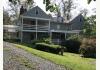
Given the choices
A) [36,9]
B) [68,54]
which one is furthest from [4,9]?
[68,54]

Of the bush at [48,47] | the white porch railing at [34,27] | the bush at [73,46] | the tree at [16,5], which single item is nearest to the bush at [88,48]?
the bush at [73,46]

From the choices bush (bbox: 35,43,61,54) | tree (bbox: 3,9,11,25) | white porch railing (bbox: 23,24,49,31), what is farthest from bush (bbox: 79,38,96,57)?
tree (bbox: 3,9,11,25)

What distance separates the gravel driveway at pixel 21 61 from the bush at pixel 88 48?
0.22 metres

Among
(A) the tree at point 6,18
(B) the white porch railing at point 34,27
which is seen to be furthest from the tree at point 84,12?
(A) the tree at point 6,18

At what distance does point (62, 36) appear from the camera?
1.87m

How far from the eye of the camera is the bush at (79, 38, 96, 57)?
1.82 m

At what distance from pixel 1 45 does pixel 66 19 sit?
0.59 meters

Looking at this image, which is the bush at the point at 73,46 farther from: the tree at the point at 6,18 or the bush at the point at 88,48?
the tree at the point at 6,18

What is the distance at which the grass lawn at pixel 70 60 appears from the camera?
183 cm

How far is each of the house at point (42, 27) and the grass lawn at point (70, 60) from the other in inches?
4.8

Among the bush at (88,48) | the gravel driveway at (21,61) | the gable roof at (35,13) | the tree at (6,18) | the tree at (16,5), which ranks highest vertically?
the tree at (16,5)

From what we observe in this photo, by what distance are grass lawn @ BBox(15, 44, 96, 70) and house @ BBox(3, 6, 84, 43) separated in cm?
12

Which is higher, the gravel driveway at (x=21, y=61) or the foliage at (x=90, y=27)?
the foliage at (x=90, y=27)

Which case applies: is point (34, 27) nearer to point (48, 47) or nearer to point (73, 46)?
point (48, 47)
